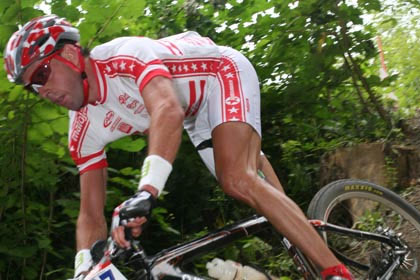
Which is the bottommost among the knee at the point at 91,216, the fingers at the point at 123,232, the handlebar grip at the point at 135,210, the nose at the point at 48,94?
the knee at the point at 91,216

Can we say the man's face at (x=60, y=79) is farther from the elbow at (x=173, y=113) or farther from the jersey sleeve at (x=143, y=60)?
the elbow at (x=173, y=113)

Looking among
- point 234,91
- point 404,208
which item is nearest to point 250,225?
point 234,91

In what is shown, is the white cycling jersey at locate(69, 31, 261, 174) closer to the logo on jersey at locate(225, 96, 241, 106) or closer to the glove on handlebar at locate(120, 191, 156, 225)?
the logo on jersey at locate(225, 96, 241, 106)

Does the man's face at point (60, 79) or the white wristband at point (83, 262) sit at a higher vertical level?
the man's face at point (60, 79)

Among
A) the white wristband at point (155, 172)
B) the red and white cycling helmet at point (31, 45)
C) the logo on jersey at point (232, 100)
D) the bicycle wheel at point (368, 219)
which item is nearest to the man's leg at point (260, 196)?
the logo on jersey at point (232, 100)

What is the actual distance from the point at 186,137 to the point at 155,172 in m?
2.58

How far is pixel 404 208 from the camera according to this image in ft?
12.6

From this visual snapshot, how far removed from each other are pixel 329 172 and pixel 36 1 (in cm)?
306

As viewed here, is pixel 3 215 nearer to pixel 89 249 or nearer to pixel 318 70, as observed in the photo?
pixel 89 249

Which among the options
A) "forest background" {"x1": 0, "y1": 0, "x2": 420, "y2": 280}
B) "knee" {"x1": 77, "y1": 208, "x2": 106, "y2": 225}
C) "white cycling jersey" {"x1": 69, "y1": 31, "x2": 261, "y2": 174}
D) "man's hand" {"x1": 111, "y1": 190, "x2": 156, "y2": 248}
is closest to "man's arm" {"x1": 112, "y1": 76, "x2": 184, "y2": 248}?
"man's hand" {"x1": 111, "y1": 190, "x2": 156, "y2": 248}

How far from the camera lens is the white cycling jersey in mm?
2936

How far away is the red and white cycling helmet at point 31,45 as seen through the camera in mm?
2689

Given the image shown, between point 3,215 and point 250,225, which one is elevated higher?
point 250,225

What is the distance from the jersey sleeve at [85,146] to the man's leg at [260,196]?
2.16 feet
